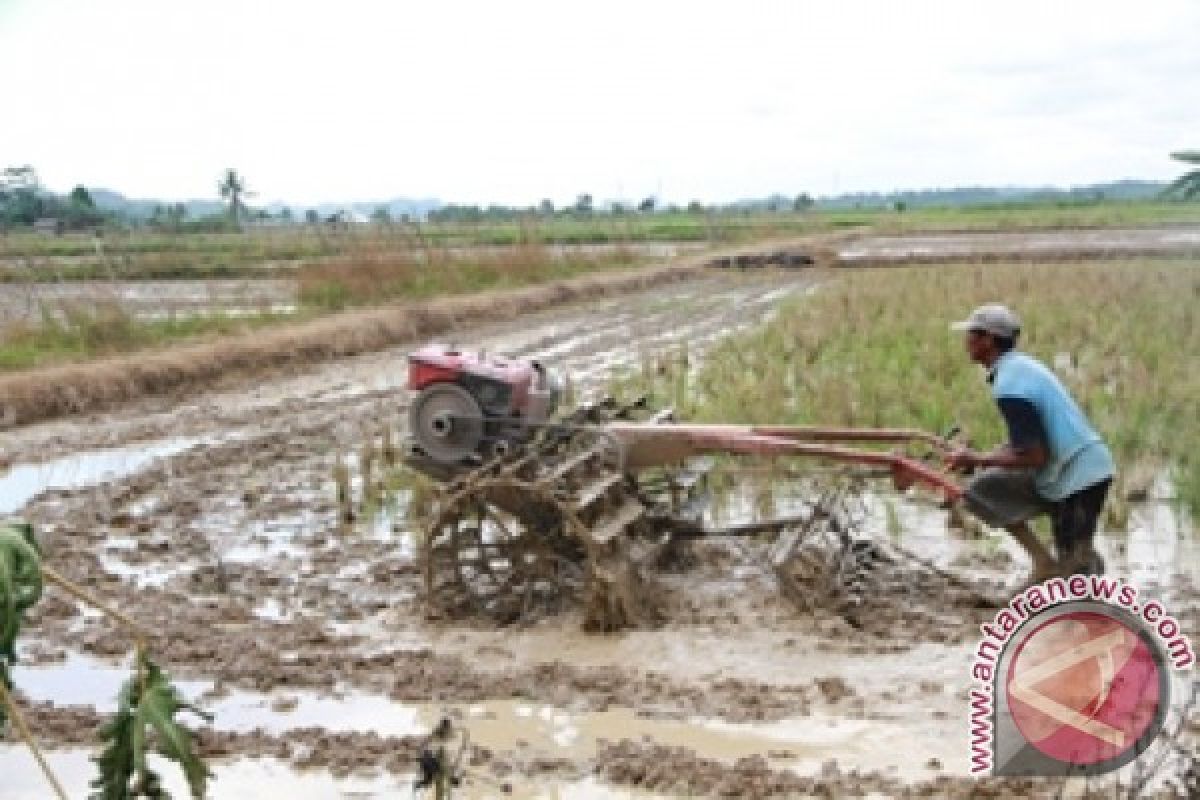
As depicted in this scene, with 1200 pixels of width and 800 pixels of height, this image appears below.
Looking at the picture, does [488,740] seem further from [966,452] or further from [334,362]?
[334,362]

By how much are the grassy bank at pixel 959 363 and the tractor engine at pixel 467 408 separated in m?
2.93

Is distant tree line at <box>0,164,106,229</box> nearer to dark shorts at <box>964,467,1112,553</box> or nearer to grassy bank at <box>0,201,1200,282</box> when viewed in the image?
grassy bank at <box>0,201,1200,282</box>

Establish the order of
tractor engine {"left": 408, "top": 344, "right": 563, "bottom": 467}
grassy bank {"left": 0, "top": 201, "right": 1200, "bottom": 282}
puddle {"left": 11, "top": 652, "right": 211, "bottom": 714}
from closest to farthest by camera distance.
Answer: puddle {"left": 11, "top": 652, "right": 211, "bottom": 714} → tractor engine {"left": 408, "top": 344, "right": 563, "bottom": 467} → grassy bank {"left": 0, "top": 201, "right": 1200, "bottom": 282}

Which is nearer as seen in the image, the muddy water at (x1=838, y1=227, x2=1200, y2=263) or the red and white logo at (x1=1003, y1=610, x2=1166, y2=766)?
the red and white logo at (x1=1003, y1=610, x2=1166, y2=766)

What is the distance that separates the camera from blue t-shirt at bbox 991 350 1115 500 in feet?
16.0

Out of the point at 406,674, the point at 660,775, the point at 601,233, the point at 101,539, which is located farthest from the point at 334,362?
the point at 601,233

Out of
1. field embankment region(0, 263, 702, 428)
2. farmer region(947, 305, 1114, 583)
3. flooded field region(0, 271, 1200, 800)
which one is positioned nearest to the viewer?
flooded field region(0, 271, 1200, 800)

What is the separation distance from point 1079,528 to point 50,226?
35380 mm

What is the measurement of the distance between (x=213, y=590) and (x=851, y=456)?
279 cm

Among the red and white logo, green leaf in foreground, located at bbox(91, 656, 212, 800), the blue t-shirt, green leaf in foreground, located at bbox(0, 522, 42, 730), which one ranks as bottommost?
the red and white logo

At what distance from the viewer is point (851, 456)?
4.98 m

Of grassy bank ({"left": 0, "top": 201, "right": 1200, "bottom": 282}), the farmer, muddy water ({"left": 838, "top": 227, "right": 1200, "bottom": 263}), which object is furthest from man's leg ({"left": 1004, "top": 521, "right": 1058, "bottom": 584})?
muddy water ({"left": 838, "top": 227, "right": 1200, "bottom": 263})

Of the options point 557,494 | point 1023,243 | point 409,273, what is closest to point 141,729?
point 557,494

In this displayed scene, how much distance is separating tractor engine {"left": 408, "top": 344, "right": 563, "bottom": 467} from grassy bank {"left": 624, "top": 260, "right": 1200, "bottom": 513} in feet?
9.61
